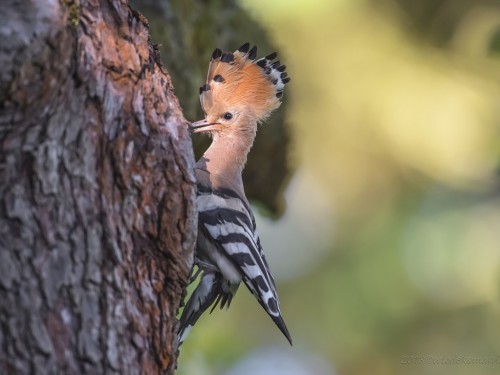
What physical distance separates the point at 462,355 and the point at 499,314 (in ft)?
1.11

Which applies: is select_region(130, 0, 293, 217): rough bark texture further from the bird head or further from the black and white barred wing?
the black and white barred wing

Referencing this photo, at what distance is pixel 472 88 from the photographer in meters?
5.83

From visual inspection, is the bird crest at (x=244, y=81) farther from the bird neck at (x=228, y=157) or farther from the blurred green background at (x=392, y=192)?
the blurred green background at (x=392, y=192)

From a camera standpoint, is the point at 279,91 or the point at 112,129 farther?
the point at 279,91

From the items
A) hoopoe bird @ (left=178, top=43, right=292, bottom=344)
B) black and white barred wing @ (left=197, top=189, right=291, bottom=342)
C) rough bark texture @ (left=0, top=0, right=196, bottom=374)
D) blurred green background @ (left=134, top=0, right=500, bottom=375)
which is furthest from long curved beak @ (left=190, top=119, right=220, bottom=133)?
blurred green background @ (left=134, top=0, right=500, bottom=375)

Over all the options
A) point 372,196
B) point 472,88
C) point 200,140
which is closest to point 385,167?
point 372,196

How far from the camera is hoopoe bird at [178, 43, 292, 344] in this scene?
8.40 ft

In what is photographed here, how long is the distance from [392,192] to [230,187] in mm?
3456

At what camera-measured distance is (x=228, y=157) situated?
2926mm

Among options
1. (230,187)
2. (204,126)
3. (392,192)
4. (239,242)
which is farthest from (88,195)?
(392,192)

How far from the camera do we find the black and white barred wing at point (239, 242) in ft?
8.16

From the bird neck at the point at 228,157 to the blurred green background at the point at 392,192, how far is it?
248 cm

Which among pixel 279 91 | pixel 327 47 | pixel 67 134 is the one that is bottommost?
pixel 327 47

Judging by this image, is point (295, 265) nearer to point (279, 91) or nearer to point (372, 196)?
point (372, 196)
